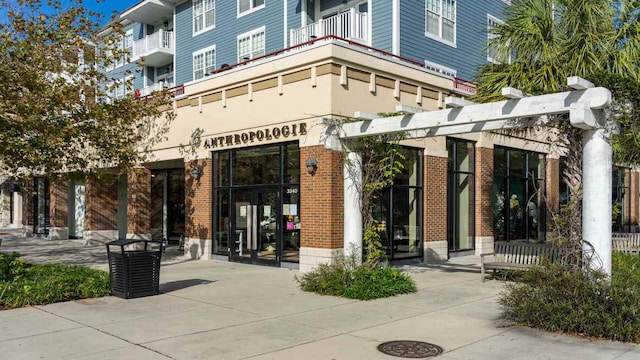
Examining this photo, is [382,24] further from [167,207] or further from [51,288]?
[51,288]

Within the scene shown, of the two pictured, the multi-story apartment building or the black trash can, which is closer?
the black trash can

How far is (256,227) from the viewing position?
15219mm

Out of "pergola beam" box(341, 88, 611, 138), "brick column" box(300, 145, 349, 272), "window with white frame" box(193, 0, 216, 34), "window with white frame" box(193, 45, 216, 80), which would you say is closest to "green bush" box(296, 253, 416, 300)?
"brick column" box(300, 145, 349, 272)

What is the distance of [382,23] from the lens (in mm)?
18719

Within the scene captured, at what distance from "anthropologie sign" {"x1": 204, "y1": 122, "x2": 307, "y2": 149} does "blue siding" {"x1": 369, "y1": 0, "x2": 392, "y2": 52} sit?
621 centimetres

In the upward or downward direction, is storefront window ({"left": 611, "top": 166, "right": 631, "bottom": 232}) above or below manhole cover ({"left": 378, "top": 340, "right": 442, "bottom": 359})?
above

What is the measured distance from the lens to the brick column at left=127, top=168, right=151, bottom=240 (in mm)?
19969

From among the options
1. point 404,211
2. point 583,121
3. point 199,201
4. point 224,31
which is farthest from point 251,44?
point 583,121

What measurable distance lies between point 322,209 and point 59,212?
17185mm

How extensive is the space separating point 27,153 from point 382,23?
37.6ft

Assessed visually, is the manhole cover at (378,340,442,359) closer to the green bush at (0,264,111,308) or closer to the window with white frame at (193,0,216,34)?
the green bush at (0,264,111,308)

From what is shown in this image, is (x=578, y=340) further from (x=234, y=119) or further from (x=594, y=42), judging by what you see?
(x=234, y=119)

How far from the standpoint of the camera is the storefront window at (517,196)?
1855 cm

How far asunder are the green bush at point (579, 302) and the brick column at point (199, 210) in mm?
10386
